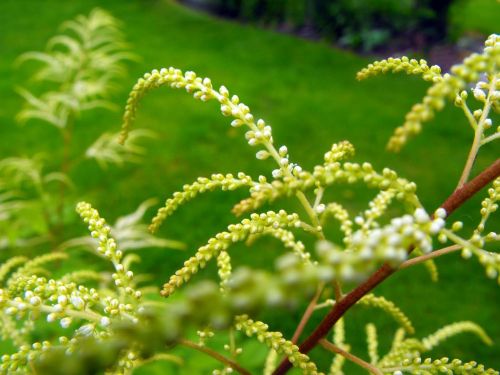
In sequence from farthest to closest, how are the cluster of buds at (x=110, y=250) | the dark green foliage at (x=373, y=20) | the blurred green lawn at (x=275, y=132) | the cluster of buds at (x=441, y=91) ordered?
the dark green foliage at (x=373, y=20), the blurred green lawn at (x=275, y=132), the cluster of buds at (x=110, y=250), the cluster of buds at (x=441, y=91)

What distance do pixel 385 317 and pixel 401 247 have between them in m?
3.86

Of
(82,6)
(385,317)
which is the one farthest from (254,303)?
(82,6)

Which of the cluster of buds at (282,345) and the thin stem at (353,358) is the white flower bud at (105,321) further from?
the thin stem at (353,358)

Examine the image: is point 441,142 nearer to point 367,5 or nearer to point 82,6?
point 367,5

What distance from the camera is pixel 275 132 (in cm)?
636

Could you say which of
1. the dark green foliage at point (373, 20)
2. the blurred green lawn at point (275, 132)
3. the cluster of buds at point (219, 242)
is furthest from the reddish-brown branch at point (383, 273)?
the dark green foliage at point (373, 20)

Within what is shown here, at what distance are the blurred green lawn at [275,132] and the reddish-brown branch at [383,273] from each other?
1141 mm

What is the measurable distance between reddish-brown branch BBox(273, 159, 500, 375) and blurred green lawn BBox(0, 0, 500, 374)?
1.14 metres

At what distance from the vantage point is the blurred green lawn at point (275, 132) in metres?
4.36

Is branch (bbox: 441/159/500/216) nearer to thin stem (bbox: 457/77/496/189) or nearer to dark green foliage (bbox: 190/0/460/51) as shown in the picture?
thin stem (bbox: 457/77/496/189)

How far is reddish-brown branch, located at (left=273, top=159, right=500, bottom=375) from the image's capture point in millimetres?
929

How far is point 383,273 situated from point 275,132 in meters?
5.46

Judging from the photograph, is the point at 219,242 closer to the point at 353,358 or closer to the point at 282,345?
the point at 282,345

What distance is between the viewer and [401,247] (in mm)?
621
